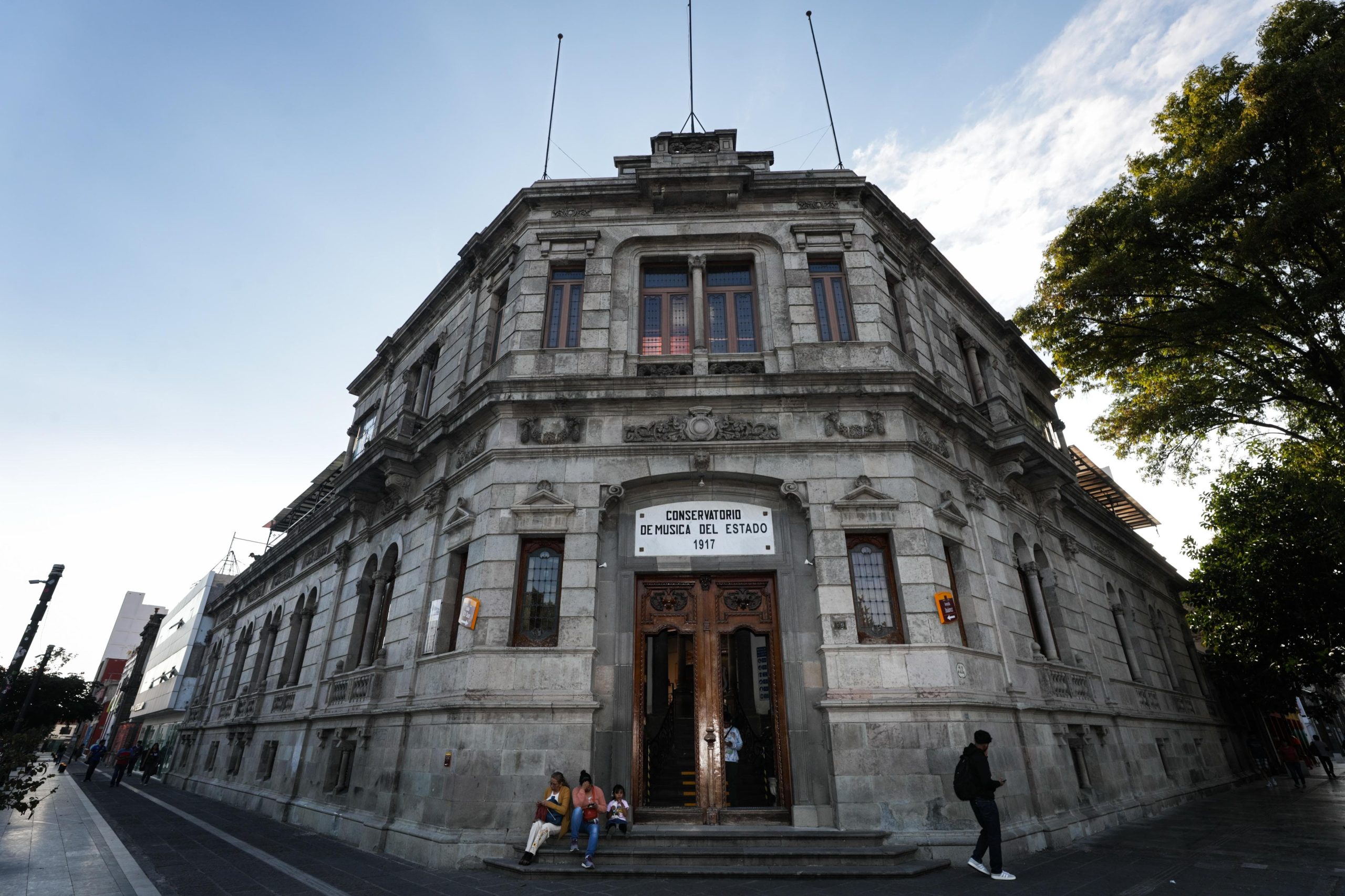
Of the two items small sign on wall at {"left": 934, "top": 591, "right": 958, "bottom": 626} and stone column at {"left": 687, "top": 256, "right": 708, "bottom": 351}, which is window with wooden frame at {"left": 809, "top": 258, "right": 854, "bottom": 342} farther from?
→ small sign on wall at {"left": 934, "top": 591, "right": 958, "bottom": 626}

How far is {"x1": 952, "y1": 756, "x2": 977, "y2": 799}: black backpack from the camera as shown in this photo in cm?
846

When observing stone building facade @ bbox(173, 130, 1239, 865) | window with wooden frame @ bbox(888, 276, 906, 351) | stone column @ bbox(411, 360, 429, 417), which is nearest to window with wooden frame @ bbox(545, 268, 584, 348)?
stone building facade @ bbox(173, 130, 1239, 865)

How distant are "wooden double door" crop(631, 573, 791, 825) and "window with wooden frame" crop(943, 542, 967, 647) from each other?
3.37 m

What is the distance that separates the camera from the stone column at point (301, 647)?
64.3ft

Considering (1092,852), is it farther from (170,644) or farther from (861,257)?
(170,644)

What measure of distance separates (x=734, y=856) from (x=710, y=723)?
7.03ft

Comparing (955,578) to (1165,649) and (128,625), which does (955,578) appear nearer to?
(1165,649)

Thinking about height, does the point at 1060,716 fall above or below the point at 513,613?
below

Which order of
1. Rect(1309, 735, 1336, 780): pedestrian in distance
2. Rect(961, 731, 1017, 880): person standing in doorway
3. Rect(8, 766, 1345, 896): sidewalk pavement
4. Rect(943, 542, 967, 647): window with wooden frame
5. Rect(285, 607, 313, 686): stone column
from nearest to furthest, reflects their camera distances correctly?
1. Rect(8, 766, 1345, 896): sidewalk pavement
2. Rect(961, 731, 1017, 880): person standing in doorway
3. Rect(943, 542, 967, 647): window with wooden frame
4. Rect(285, 607, 313, 686): stone column
5. Rect(1309, 735, 1336, 780): pedestrian in distance

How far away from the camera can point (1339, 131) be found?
42.0 feet

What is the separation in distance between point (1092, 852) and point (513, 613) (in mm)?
10245

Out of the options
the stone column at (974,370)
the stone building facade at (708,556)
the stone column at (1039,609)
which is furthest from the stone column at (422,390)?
the stone column at (1039,609)

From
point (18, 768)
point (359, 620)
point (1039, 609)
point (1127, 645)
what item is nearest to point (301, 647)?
point (359, 620)

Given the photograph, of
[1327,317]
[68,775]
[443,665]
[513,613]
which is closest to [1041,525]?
[1327,317]
